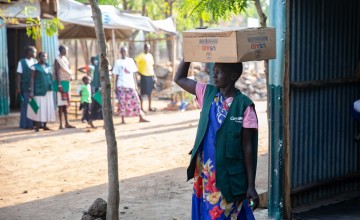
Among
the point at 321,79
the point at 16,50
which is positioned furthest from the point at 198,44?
the point at 16,50

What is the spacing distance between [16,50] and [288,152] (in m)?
12.2

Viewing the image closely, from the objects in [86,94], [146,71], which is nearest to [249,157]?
[86,94]

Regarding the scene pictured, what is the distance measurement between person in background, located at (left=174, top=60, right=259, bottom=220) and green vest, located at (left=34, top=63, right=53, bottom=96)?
8.66 metres

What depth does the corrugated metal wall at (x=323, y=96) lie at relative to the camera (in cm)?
563

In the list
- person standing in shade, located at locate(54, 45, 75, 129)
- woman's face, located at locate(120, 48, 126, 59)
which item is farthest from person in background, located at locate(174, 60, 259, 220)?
woman's face, located at locate(120, 48, 126, 59)

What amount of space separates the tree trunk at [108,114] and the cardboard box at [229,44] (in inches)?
39.5

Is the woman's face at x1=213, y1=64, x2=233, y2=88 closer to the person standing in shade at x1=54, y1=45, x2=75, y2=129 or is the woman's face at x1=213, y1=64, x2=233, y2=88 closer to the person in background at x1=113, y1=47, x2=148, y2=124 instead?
the person standing in shade at x1=54, y1=45, x2=75, y2=129

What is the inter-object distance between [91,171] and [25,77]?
444 centimetres

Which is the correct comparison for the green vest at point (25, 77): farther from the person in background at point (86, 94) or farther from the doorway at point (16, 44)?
the doorway at point (16, 44)

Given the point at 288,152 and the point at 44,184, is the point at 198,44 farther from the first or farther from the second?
the point at 44,184

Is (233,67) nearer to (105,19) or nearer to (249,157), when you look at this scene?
(249,157)

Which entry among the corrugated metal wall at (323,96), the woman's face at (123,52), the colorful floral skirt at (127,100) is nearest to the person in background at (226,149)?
the corrugated metal wall at (323,96)

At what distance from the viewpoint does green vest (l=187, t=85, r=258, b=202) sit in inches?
141

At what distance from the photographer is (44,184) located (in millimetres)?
7703
